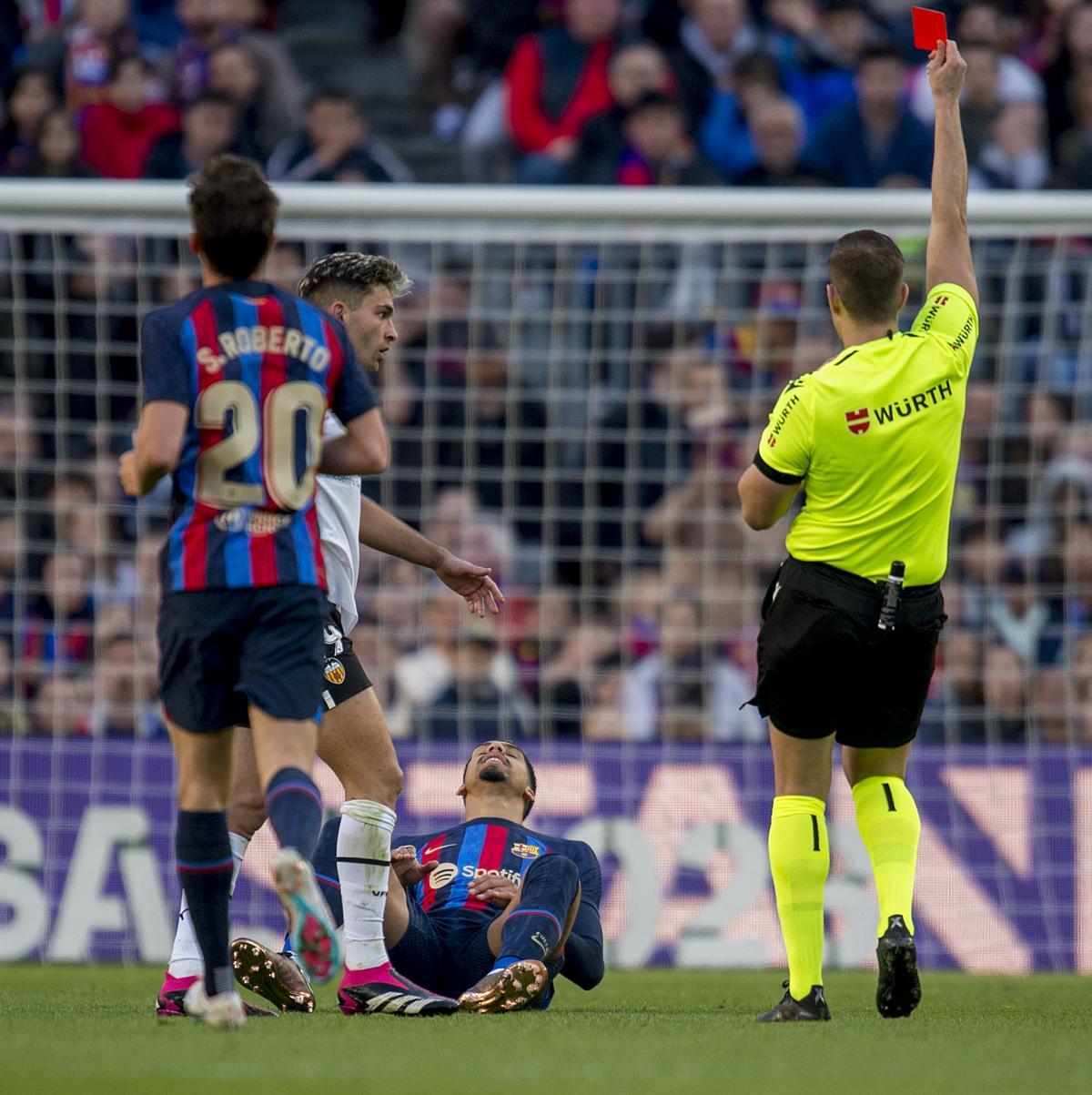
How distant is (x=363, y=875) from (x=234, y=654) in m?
1.11

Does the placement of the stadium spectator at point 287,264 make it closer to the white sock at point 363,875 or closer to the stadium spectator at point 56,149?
the stadium spectator at point 56,149

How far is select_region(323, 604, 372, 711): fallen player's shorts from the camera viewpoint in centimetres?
520

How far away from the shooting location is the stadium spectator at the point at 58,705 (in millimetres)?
8977

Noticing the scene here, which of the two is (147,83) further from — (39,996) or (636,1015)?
(636,1015)

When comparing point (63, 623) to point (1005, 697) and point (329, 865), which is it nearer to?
point (329, 865)

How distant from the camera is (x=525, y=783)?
20.0 ft

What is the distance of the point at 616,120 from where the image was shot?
11844mm

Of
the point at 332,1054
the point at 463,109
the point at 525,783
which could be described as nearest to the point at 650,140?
the point at 463,109

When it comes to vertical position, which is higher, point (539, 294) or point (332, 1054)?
point (539, 294)

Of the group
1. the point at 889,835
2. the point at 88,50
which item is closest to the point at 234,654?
the point at 889,835

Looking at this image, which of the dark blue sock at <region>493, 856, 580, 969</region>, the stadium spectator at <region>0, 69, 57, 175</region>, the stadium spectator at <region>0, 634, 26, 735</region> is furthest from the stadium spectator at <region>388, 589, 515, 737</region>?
the stadium spectator at <region>0, 69, 57, 175</region>

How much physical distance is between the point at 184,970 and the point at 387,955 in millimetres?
639

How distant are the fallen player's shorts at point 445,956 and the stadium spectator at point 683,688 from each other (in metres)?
3.55

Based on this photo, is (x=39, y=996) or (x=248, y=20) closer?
(x=39, y=996)
